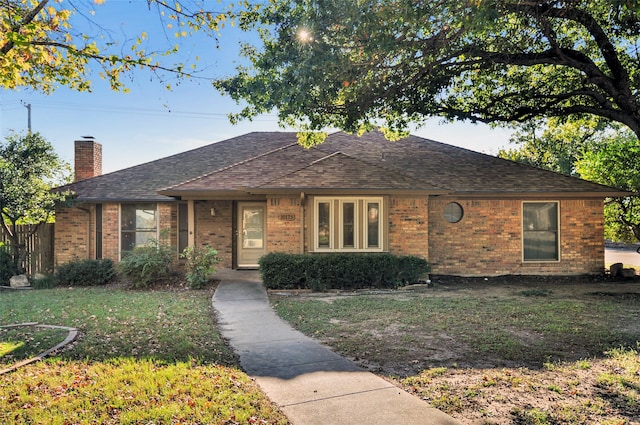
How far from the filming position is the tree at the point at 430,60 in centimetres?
733

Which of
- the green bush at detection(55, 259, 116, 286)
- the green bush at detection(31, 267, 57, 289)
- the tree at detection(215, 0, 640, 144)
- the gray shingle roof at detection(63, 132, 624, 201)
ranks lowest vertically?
the green bush at detection(31, 267, 57, 289)

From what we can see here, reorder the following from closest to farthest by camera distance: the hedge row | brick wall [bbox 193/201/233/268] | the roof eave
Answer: the hedge row
the roof eave
brick wall [bbox 193/201/233/268]

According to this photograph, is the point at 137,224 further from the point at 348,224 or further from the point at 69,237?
the point at 348,224

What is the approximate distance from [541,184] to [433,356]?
33.4 ft

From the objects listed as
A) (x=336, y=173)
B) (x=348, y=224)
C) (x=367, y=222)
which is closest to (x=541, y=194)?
(x=367, y=222)

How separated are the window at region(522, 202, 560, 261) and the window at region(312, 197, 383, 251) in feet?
16.8

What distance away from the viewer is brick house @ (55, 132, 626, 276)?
12117mm

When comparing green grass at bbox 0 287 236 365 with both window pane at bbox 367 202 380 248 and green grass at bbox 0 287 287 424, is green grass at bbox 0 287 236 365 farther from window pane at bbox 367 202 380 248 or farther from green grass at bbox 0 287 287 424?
window pane at bbox 367 202 380 248

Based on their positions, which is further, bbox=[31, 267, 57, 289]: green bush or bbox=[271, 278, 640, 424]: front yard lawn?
bbox=[31, 267, 57, 289]: green bush

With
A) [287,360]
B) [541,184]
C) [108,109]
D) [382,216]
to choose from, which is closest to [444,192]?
[382,216]

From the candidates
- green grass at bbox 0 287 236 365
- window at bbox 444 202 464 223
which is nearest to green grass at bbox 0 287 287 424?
green grass at bbox 0 287 236 365

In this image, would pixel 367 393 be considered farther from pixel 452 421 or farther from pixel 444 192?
pixel 444 192

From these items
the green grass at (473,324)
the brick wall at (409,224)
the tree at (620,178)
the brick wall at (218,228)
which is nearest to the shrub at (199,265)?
the brick wall at (218,228)

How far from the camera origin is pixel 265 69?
875cm
